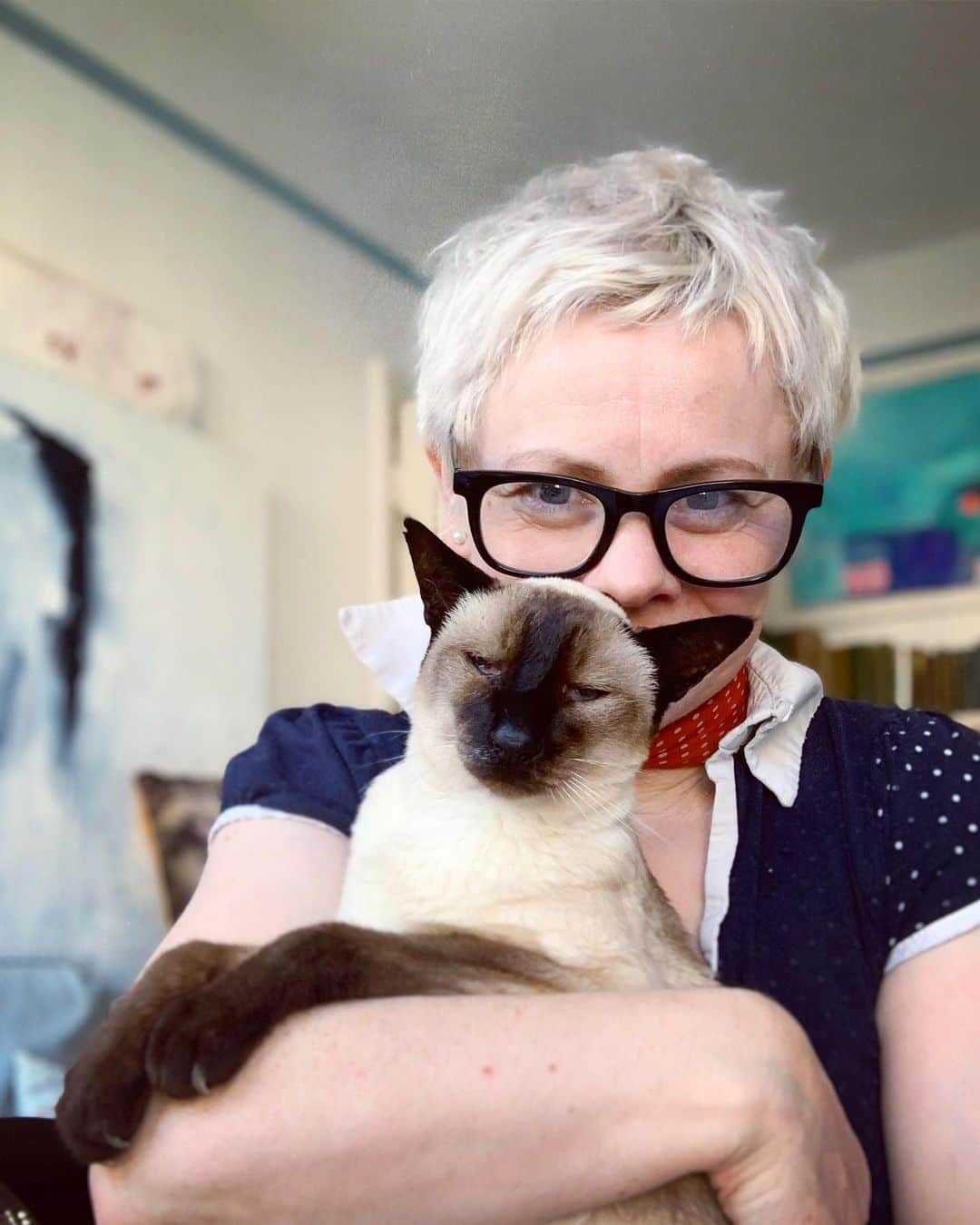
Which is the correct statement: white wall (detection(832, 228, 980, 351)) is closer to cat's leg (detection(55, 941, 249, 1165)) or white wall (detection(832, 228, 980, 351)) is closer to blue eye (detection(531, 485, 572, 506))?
blue eye (detection(531, 485, 572, 506))

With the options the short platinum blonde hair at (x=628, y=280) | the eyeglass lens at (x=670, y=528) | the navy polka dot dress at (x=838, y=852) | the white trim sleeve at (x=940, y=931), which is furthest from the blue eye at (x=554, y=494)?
the white trim sleeve at (x=940, y=931)

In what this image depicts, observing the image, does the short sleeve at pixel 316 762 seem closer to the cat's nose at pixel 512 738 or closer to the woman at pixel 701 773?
the woman at pixel 701 773

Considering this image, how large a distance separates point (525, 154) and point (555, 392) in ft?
0.88

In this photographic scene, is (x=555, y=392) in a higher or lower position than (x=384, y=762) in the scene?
higher

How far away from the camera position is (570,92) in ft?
3.73

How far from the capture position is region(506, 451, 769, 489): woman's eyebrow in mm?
1032

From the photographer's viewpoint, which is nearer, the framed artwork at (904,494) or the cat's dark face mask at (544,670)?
the cat's dark face mask at (544,670)

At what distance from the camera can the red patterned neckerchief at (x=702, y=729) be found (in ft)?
3.83

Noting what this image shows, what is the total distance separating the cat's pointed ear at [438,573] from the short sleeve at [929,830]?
50 centimetres

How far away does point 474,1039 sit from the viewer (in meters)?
0.76

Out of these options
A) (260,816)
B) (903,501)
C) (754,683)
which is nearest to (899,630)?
(903,501)

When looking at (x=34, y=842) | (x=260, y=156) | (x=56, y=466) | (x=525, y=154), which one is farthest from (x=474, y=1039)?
(x=56, y=466)

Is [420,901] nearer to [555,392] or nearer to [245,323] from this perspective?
[555,392]

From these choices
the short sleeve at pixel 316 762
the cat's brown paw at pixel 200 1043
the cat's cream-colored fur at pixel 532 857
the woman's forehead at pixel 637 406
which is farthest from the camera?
the short sleeve at pixel 316 762
